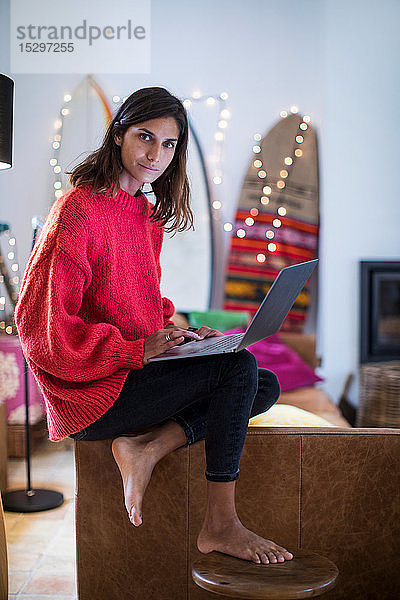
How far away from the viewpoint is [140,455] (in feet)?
5.08

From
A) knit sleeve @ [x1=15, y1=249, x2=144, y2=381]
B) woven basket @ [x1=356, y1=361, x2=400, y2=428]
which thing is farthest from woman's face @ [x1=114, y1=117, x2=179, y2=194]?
woven basket @ [x1=356, y1=361, x2=400, y2=428]

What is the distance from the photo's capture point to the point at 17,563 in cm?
222

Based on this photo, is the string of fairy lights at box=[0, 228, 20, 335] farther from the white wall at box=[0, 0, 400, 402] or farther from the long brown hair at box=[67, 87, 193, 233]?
the long brown hair at box=[67, 87, 193, 233]

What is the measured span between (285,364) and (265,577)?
2.19 meters

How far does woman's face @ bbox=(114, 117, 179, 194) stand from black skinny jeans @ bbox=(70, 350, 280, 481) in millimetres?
486

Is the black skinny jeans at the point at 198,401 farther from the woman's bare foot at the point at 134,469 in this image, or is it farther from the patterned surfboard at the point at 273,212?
the patterned surfboard at the point at 273,212

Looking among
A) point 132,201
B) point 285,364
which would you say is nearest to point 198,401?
point 132,201

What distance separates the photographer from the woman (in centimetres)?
147

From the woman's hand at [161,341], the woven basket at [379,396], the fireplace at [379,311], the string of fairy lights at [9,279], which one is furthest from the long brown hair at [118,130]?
the fireplace at [379,311]

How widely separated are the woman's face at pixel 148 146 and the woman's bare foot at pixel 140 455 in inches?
24.8

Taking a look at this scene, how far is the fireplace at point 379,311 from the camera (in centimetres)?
398

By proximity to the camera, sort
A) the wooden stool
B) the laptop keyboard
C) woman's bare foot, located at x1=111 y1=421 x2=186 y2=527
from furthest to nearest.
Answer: woman's bare foot, located at x1=111 y1=421 x2=186 y2=527, the laptop keyboard, the wooden stool

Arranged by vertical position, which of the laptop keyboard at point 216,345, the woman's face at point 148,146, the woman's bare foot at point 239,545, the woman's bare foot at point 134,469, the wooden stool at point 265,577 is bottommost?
the wooden stool at point 265,577

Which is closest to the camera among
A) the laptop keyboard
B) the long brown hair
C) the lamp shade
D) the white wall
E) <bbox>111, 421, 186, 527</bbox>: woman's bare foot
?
the laptop keyboard
